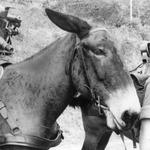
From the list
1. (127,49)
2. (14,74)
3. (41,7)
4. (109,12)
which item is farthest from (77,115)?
(109,12)

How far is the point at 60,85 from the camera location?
3.71 metres

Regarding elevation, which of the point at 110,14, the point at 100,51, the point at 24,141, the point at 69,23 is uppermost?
the point at 69,23

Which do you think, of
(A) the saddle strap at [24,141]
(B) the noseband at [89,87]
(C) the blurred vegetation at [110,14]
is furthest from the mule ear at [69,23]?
(C) the blurred vegetation at [110,14]

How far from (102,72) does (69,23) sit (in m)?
0.53

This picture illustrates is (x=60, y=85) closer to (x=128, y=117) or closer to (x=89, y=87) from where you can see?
(x=89, y=87)

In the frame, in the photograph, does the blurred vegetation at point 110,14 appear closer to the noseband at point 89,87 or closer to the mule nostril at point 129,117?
the noseband at point 89,87

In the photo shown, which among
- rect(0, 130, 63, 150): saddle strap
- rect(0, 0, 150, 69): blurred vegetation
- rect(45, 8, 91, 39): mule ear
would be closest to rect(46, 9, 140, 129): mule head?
rect(45, 8, 91, 39): mule ear

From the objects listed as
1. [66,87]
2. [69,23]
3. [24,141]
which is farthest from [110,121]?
[69,23]

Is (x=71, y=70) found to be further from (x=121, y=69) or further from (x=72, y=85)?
(x=121, y=69)

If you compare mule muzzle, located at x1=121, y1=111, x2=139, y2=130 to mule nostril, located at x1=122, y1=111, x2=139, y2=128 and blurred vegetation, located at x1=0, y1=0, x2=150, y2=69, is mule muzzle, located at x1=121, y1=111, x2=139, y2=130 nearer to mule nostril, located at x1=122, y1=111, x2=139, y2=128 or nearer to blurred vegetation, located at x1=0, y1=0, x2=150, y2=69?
mule nostril, located at x1=122, y1=111, x2=139, y2=128

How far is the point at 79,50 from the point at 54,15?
39 cm

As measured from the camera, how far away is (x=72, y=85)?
372 centimetres

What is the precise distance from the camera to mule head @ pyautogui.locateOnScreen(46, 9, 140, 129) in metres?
3.45

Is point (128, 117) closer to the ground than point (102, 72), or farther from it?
closer to the ground
